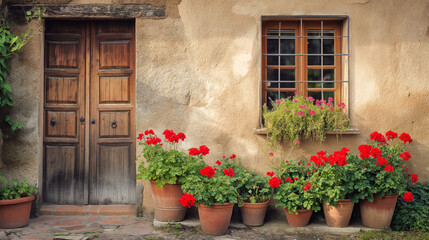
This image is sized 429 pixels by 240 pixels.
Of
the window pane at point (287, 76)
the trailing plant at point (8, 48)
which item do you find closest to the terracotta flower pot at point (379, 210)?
the window pane at point (287, 76)

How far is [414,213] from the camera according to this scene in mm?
4730

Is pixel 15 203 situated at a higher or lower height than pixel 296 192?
lower

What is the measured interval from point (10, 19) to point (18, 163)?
1.82m

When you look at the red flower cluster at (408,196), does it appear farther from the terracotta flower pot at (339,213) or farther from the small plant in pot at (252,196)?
the small plant in pot at (252,196)

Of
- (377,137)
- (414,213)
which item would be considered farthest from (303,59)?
(414,213)

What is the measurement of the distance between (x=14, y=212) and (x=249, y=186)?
8.87ft

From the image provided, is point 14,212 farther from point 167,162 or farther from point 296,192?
point 296,192

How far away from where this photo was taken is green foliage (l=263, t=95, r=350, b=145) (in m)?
4.93

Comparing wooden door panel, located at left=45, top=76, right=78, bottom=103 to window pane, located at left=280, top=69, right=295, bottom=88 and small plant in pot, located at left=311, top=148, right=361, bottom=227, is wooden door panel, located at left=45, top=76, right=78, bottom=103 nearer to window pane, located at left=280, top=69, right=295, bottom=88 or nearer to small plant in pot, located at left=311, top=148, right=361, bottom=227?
window pane, located at left=280, top=69, right=295, bottom=88

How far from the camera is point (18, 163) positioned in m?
5.15

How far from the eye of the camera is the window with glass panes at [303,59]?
534 cm

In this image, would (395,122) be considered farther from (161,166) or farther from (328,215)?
(161,166)

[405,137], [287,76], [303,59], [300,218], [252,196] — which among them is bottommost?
[300,218]

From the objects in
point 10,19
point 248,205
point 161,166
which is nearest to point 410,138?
point 248,205
